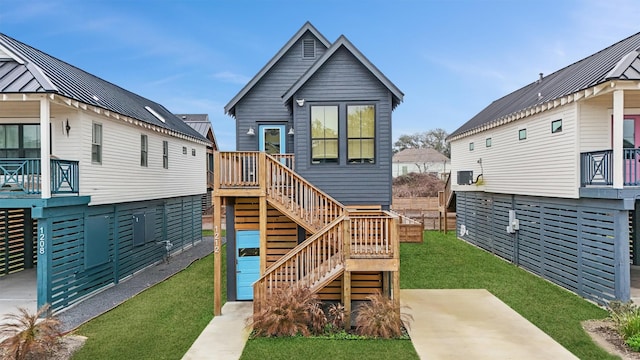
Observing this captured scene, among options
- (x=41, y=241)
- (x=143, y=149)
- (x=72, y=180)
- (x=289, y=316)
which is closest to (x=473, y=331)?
(x=289, y=316)

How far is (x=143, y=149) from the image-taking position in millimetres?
15727

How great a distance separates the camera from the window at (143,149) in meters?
15.5

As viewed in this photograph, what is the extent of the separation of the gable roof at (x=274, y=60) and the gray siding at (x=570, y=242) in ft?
32.1

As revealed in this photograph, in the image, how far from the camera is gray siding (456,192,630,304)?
33.2 feet

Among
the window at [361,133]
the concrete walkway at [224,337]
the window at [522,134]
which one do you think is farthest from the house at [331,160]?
the window at [522,134]

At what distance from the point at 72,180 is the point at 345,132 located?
7.93 meters

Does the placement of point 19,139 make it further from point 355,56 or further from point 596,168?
point 596,168

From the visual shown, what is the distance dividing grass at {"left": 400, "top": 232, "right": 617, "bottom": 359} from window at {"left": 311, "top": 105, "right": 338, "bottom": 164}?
5.14 meters

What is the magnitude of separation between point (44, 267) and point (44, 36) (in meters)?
30.8

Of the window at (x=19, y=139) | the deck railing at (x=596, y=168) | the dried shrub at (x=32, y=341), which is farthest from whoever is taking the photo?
the window at (x=19, y=139)

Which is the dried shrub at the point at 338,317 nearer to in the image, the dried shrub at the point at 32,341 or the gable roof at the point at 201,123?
the dried shrub at the point at 32,341

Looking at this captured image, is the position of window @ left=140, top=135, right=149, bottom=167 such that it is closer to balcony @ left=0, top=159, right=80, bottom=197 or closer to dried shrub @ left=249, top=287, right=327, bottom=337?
balcony @ left=0, top=159, right=80, bottom=197

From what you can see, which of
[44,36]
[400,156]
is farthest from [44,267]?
[400,156]

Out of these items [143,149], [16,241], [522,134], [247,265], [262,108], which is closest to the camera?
[247,265]
